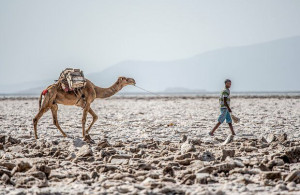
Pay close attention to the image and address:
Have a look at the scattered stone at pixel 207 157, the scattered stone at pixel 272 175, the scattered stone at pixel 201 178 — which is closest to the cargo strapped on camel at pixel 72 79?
the scattered stone at pixel 207 157

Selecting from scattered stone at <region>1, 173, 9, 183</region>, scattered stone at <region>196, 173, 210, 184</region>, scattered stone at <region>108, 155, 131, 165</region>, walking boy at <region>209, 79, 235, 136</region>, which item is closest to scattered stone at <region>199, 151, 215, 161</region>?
scattered stone at <region>108, 155, 131, 165</region>

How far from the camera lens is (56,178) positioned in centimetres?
671

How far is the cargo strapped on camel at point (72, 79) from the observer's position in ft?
38.9

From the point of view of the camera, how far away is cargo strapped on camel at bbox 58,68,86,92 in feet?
38.9

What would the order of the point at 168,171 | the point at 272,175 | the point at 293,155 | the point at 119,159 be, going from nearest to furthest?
the point at 272,175 < the point at 168,171 < the point at 293,155 < the point at 119,159

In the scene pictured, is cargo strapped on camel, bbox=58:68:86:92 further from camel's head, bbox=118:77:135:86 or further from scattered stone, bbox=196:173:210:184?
scattered stone, bbox=196:173:210:184

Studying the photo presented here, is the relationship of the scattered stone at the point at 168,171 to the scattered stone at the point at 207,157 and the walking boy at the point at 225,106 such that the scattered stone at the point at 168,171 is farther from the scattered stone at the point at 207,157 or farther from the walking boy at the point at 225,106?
the walking boy at the point at 225,106

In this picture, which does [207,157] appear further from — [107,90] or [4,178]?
[107,90]

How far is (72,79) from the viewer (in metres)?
11.8

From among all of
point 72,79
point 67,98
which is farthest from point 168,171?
point 67,98

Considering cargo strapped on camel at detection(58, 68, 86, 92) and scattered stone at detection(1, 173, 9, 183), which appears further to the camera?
cargo strapped on camel at detection(58, 68, 86, 92)

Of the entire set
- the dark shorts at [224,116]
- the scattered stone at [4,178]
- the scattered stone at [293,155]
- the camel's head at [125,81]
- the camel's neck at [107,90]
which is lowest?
the scattered stone at [4,178]

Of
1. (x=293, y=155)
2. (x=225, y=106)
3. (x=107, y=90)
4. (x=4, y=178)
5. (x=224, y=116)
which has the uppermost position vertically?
(x=107, y=90)

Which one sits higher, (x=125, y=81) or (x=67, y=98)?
(x=125, y=81)
